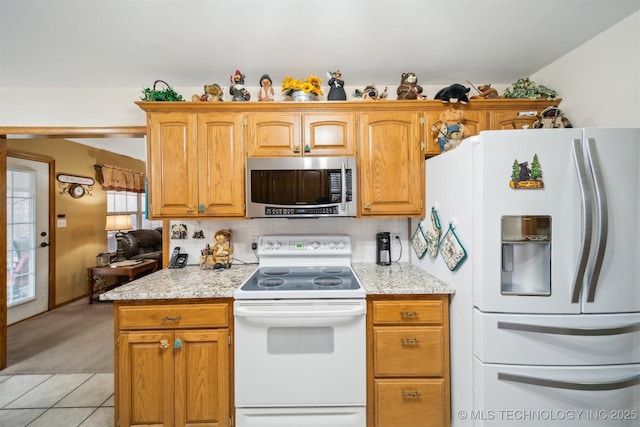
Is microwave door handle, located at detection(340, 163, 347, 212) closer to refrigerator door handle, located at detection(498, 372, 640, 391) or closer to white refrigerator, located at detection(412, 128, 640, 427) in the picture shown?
white refrigerator, located at detection(412, 128, 640, 427)

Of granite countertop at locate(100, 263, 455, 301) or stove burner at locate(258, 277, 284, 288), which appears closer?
granite countertop at locate(100, 263, 455, 301)

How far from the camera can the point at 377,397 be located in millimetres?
1633

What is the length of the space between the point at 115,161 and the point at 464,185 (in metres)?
6.12

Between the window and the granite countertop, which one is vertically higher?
the window

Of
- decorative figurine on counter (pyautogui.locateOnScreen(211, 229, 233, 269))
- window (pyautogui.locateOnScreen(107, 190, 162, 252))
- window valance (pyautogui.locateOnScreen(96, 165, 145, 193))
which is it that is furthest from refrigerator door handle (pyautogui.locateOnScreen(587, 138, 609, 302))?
window valance (pyautogui.locateOnScreen(96, 165, 145, 193))

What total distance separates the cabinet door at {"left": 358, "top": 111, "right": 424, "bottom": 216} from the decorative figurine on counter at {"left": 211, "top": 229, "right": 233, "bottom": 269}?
45.6 inches

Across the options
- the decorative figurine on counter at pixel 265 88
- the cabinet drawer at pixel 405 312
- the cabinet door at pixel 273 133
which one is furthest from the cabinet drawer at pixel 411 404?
the decorative figurine on counter at pixel 265 88

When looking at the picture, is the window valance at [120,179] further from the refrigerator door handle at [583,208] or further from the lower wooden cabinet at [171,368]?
the refrigerator door handle at [583,208]

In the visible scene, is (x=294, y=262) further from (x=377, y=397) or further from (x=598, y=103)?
(x=598, y=103)

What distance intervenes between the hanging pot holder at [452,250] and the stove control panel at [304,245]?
74cm

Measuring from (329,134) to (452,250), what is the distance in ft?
3.84

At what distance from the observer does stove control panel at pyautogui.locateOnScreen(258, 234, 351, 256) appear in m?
2.18

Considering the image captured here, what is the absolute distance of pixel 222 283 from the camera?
1779 millimetres

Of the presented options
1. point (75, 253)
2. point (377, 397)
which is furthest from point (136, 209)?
point (377, 397)
